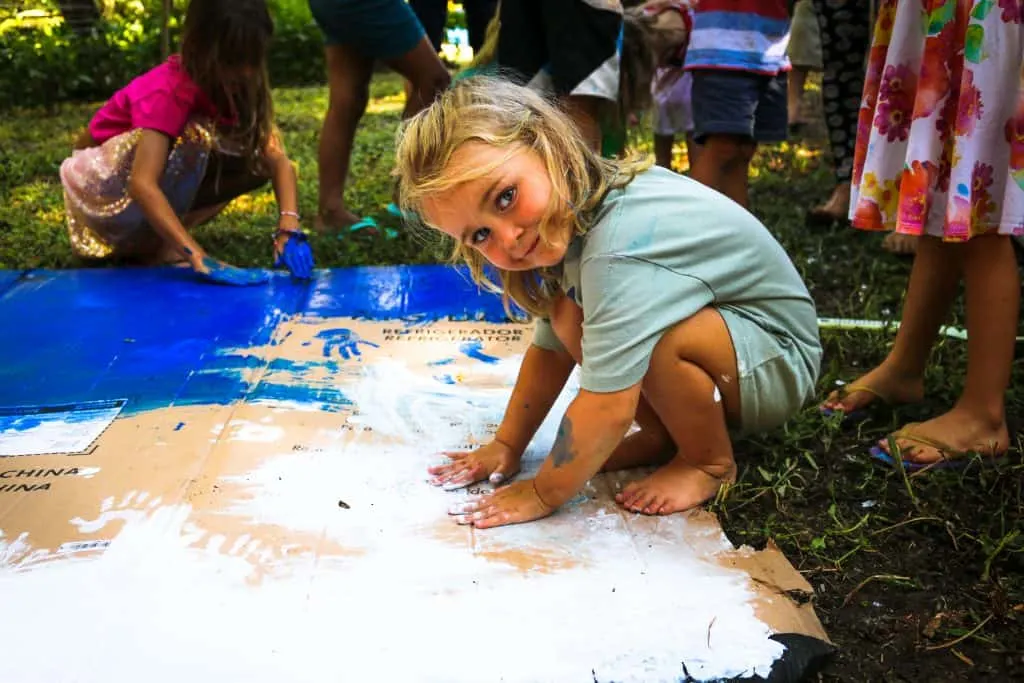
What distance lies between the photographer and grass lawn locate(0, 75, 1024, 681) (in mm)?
1140

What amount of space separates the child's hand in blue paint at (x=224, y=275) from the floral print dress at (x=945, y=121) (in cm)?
155

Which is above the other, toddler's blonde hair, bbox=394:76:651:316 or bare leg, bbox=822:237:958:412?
toddler's blonde hair, bbox=394:76:651:316

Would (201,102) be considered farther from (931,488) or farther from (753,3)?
(931,488)

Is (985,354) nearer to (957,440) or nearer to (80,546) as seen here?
(957,440)

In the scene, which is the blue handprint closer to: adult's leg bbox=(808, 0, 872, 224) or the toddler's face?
the toddler's face

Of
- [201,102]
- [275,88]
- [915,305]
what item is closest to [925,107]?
[915,305]

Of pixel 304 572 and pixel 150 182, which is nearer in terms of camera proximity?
pixel 304 572

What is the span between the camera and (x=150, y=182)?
2.44m

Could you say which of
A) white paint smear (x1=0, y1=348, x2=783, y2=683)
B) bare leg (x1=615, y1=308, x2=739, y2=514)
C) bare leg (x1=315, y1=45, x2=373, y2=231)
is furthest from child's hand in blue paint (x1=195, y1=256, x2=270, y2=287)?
bare leg (x1=615, y1=308, x2=739, y2=514)

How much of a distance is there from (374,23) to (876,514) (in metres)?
2.03

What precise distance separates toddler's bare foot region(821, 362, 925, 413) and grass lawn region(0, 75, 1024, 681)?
34 mm

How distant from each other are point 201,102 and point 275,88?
324 cm

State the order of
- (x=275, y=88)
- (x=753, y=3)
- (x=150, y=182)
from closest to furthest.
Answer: (x=753, y=3), (x=150, y=182), (x=275, y=88)

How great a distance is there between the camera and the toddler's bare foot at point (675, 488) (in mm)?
1416
